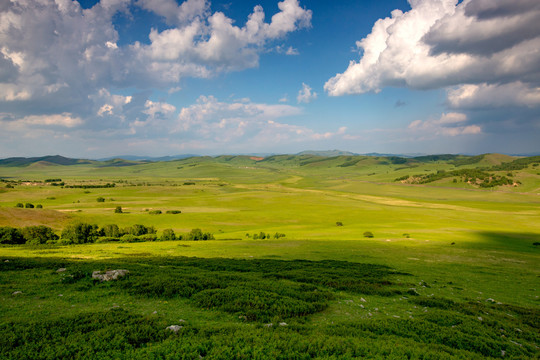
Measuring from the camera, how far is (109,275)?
19.5 m

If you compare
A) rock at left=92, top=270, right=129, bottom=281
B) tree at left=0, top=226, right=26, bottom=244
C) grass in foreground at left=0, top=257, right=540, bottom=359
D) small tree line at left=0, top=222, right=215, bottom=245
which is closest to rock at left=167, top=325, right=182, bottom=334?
grass in foreground at left=0, top=257, right=540, bottom=359

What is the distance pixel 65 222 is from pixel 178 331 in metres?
96.2

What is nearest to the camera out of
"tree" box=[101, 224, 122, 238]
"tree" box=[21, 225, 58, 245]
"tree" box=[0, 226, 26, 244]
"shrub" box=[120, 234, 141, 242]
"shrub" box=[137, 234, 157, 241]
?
"tree" box=[0, 226, 26, 244]

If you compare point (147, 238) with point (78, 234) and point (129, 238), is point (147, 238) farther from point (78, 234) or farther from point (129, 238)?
point (78, 234)

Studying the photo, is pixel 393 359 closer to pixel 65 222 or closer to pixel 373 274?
pixel 373 274

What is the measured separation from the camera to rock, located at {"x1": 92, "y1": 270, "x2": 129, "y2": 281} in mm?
19064

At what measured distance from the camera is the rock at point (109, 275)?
19.1 m

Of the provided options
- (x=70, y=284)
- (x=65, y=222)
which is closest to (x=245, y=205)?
(x=65, y=222)

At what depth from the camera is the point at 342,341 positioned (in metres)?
11.6

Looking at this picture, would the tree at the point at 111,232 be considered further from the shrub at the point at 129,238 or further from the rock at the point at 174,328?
the rock at the point at 174,328

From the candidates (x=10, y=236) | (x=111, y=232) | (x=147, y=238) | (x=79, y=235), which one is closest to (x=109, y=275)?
(x=147, y=238)

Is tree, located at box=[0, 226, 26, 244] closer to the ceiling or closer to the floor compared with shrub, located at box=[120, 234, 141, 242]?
closer to the ceiling

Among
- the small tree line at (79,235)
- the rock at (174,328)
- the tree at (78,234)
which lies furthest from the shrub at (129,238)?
the rock at (174,328)

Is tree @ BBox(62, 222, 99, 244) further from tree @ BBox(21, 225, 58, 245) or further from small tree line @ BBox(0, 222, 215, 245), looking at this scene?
tree @ BBox(21, 225, 58, 245)
